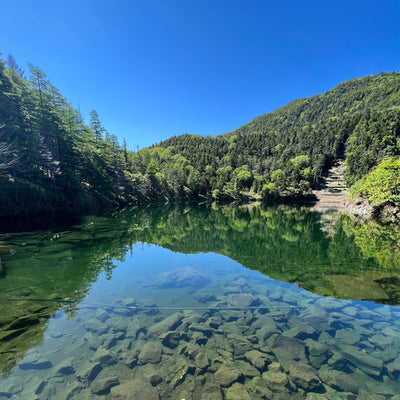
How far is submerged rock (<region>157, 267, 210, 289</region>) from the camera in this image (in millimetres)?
11125

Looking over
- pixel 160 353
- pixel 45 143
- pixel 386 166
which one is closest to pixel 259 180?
pixel 386 166

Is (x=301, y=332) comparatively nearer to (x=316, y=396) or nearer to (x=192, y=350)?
(x=316, y=396)

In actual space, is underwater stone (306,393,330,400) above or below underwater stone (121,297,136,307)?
above

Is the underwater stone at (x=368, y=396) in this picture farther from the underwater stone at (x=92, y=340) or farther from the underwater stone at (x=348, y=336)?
the underwater stone at (x=92, y=340)

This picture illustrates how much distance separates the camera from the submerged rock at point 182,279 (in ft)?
36.5

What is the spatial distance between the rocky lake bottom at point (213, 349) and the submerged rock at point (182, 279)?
0.93 meters

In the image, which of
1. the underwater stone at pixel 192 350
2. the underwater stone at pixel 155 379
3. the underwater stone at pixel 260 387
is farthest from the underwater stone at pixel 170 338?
the underwater stone at pixel 260 387

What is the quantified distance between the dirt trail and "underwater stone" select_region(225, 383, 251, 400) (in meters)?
72.4

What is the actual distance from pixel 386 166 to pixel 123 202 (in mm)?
61493

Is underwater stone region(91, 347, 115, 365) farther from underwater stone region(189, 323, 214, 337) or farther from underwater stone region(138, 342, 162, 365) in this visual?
underwater stone region(189, 323, 214, 337)

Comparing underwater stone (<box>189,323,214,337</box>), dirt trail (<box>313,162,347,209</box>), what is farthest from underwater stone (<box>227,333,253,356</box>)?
dirt trail (<box>313,162,347,209</box>)

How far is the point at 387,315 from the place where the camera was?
7.76 meters

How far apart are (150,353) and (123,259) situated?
10498mm

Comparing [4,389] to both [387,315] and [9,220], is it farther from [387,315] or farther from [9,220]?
[9,220]
